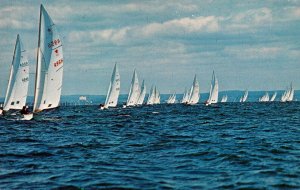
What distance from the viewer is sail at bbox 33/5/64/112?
47.2m

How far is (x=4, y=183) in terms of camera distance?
56.2 ft

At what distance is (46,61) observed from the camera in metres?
47.9

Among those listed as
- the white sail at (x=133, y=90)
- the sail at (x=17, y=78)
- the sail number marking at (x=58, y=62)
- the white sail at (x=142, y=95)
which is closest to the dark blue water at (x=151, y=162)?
the sail number marking at (x=58, y=62)

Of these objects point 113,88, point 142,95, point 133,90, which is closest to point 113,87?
point 113,88

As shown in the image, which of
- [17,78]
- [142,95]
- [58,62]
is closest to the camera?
[58,62]

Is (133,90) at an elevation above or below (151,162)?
above

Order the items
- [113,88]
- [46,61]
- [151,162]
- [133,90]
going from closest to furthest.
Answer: [151,162], [46,61], [113,88], [133,90]

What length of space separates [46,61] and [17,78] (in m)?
17.9

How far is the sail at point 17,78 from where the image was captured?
6400 cm

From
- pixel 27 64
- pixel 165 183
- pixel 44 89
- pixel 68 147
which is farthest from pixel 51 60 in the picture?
pixel 165 183

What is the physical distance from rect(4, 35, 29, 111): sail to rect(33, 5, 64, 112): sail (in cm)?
1717

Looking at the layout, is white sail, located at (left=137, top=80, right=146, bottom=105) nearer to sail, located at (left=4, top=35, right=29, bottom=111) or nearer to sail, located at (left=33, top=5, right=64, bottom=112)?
sail, located at (left=4, top=35, right=29, bottom=111)

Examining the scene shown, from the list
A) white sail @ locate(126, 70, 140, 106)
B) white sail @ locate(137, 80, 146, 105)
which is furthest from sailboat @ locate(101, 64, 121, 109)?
white sail @ locate(137, 80, 146, 105)

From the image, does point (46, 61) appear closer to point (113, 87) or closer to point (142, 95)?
point (113, 87)
